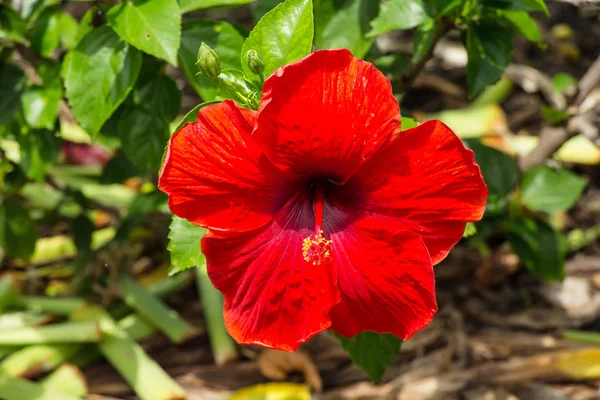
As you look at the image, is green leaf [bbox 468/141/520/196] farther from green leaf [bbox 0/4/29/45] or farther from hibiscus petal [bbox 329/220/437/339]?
green leaf [bbox 0/4/29/45]

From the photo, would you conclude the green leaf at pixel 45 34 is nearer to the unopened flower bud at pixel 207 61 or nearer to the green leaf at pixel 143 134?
the green leaf at pixel 143 134

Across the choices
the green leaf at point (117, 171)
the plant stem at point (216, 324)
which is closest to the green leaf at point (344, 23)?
the green leaf at point (117, 171)

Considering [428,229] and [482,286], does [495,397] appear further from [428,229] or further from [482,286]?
[428,229]

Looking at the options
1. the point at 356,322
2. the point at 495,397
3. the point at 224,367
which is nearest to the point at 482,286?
the point at 495,397

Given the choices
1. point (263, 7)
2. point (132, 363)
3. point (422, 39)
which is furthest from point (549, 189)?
point (132, 363)

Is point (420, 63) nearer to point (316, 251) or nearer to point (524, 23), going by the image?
point (524, 23)
